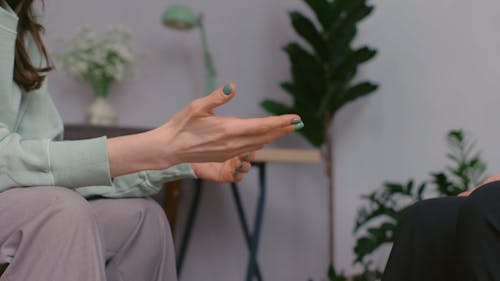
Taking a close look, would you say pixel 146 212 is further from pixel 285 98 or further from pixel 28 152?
pixel 285 98

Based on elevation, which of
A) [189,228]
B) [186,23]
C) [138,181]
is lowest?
[189,228]

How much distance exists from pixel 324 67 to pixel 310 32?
160 millimetres

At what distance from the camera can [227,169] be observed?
110cm

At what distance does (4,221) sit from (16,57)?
13.0 inches

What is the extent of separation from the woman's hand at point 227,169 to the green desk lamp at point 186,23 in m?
1.43

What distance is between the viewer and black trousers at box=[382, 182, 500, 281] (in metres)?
0.84

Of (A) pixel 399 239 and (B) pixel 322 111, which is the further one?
(B) pixel 322 111

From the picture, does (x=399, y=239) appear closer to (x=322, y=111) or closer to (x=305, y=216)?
(x=322, y=111)

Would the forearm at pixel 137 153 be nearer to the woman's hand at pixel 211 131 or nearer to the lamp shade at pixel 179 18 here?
the woman's hand at pixel 211 131

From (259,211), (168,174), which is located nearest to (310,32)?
(259,211)

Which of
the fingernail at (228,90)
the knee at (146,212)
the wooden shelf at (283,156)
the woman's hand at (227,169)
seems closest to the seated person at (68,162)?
the fingernail at (228,90)

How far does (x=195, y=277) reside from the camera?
2.62 meters

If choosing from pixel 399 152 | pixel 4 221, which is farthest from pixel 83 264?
pixel 399 152

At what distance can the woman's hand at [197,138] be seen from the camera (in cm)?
79
